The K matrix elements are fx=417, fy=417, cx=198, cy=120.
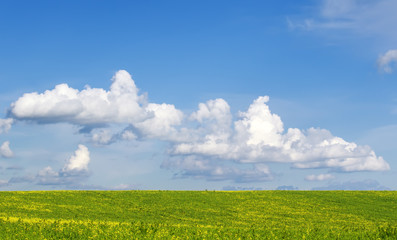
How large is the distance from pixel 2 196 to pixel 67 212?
14608 mm

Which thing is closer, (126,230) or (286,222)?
(126,230)

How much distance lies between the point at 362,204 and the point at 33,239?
4746 cm

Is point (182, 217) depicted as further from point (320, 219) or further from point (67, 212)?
point (320, 219)

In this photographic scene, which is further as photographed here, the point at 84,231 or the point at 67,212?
the point at 67,212

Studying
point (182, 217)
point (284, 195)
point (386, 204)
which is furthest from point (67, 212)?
point (386, 204)

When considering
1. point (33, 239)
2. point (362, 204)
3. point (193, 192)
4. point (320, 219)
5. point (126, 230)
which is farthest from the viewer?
point (193, 192)

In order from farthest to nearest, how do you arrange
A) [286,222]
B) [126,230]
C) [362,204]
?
[362,204], [286,222], [126,230]

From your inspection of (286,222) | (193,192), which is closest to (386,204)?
(286,222)

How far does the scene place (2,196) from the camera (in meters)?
52.6

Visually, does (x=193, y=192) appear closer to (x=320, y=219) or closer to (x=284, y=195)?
(x=284, y=195)

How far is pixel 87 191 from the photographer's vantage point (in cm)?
5844

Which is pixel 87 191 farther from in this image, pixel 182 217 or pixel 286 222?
pixel 286 222

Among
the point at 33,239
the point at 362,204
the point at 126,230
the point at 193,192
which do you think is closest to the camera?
the point at 33,239

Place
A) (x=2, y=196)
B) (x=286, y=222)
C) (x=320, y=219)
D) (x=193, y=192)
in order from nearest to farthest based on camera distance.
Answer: (x=286, y=222) → (x=320, y=219) → (x=2, y=196) → (x=193, y=192)
